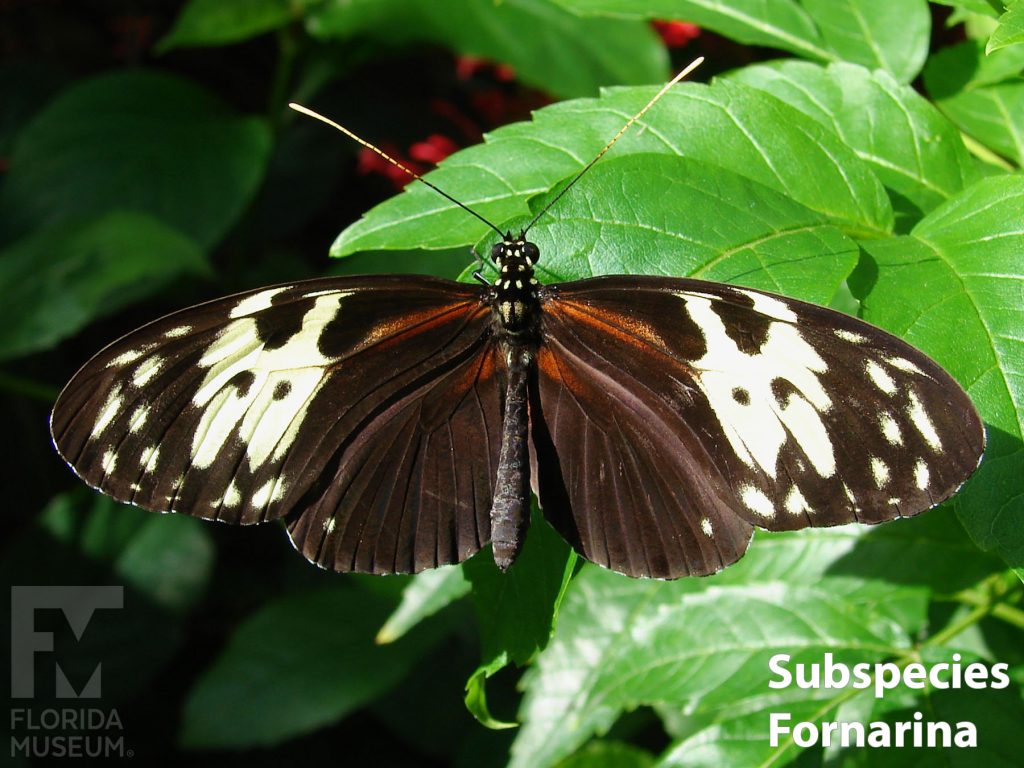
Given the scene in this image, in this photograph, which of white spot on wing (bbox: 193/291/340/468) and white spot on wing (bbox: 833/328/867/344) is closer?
white spot on wing (bbox: 833/328/867/344)

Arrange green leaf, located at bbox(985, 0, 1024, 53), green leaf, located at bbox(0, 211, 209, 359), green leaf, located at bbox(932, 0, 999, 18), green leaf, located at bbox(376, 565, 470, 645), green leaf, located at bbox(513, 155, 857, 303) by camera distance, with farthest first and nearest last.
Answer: green leaf, located at bbox(0, 211, 209, 359), green leaf, located at bbox(376, 565, 470, 645), green leaf, located at bbox(932, 0, 999, 18), green leaf, located at bbox(513, 155, 857, 303), green leaf, located at bbox(985, 0, 1024, 53)

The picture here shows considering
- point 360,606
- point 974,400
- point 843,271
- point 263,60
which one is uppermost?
point 263,60

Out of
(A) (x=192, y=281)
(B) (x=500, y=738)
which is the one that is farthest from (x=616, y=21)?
(B) (x=500, y=738)

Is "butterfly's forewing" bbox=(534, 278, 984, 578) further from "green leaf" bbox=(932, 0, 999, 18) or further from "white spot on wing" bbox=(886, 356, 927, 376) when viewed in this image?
"green leaf" bbox=(932, 0, 999, 18)

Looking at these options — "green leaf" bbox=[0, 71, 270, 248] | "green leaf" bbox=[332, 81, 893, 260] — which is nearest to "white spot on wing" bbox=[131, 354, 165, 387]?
"green leaf" bbox=[332, 81, 893, 260]

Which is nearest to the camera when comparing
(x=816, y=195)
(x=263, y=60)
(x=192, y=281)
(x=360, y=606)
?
(x=816, y=195)

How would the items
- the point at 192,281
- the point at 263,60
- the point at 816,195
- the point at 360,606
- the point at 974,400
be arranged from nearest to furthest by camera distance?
the point at 974,400 → the point at 816,195 → the point at 360,606 → the point at 192,281 → the point at 263,60

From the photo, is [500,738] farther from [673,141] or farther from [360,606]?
[673,141]
